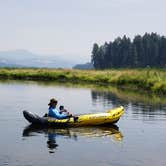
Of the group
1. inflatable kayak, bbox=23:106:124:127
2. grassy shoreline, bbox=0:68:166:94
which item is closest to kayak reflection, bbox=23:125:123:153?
inflatable kayak, bbox=23:106:124:127

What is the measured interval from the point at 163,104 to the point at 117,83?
88.1ft

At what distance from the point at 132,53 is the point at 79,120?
113 m

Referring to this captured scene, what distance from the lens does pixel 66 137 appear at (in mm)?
23938

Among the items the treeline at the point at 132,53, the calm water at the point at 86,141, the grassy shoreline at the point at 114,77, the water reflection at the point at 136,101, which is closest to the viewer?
the calm water at the point at 86,141

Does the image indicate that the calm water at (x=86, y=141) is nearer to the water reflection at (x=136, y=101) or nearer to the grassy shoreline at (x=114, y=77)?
the water reflection at (x=136, y=101)

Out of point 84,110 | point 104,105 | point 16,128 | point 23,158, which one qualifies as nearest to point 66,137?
point 16,128

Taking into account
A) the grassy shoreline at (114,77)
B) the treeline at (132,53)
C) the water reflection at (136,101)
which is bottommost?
the water reflection at (136,101)

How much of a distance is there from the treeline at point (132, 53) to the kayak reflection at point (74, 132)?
111 m

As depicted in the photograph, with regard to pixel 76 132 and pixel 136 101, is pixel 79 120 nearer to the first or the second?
pixel 76 132

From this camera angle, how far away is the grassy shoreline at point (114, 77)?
2235 inches

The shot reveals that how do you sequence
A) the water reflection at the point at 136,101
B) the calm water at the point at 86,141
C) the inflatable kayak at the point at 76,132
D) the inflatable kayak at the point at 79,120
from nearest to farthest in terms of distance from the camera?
the calm water at the point at 86,141 < the inflatable kayak at the point at 76,132 < the inflatable kayak at the point at 79,120 < the water reflection at the point at 136,101

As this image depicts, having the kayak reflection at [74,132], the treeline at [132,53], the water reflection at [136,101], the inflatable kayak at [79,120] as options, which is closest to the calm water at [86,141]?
the kayak reflection at [74,132]

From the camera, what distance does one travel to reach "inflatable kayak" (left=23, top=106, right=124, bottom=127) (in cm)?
2631

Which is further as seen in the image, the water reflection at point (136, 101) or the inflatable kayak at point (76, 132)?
the water reflection at point (136, 101)
